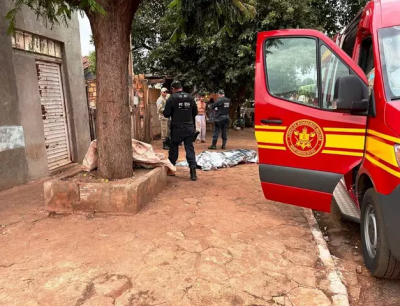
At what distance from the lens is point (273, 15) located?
11664mm

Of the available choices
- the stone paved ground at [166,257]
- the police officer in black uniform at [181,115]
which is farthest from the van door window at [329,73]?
the police officer in black uniform at [181,115]

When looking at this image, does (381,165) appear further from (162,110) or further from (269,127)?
(162,110)

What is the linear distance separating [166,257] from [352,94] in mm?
2188

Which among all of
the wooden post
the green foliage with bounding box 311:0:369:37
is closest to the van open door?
the wooden post

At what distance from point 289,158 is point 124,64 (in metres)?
2.57

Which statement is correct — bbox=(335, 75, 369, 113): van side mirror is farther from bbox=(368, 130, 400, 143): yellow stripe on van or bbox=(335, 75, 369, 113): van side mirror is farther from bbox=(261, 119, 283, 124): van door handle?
bbox=(261, 119, 283, 124): van door handle

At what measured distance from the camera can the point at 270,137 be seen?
3.45m

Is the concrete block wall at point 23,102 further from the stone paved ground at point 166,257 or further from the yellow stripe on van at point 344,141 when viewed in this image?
the yellow stripe on van at point 344,141

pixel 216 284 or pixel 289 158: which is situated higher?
pixel 289 158

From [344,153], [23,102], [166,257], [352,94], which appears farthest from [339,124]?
[23,102]

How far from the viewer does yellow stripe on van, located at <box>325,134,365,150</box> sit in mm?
2951

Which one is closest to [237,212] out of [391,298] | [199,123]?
[391,298]

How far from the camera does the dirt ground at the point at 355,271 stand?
2535mm

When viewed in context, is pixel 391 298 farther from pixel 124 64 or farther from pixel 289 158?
pixel 124 64
